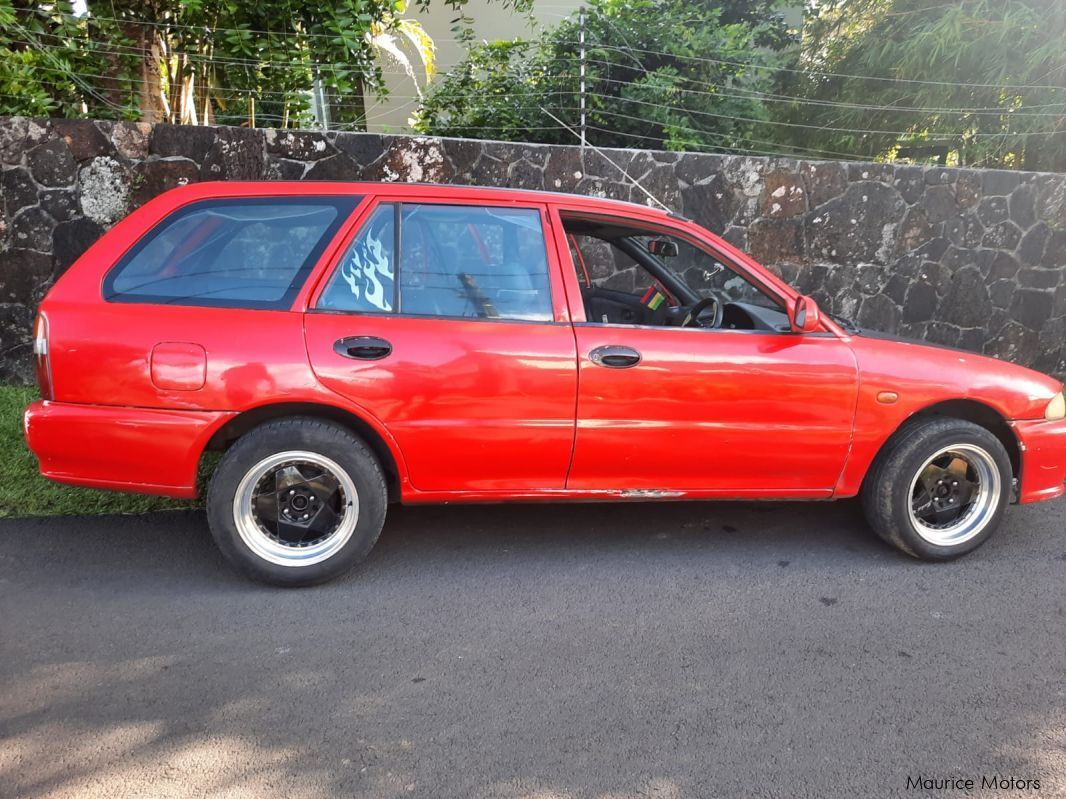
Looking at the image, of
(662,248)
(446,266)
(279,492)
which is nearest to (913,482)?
(662,248)

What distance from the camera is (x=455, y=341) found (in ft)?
13.1

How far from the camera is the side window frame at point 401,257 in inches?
157

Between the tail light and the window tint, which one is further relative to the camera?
the window tint

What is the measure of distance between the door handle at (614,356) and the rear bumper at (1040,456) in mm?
1994

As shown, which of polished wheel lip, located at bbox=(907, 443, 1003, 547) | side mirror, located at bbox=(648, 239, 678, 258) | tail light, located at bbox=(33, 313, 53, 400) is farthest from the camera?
side mirror, located at bbox=(648, 239, 678, 258)

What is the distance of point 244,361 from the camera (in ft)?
12.5

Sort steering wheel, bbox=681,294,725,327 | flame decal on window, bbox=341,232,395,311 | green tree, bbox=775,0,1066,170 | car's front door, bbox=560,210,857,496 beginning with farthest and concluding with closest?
1. green tree, bbox=775,0,1066,170
2. steering wheel, bbox=681,294,725,327
3. car's front door, bbox=560,210,857,496
4. flame decal on window, bbox=341,232,395,311

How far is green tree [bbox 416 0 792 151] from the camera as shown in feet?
29.0

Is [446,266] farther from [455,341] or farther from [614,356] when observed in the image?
[614,356]

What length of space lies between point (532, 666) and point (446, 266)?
1.80 m

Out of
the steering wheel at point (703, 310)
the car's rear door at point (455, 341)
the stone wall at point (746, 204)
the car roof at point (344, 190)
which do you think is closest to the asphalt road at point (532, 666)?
the car's rear door at point (455, 341)

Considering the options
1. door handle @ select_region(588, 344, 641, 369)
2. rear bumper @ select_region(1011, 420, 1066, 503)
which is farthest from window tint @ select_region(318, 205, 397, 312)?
rear bumper @ select_region(1011, 420, 1066, 503)

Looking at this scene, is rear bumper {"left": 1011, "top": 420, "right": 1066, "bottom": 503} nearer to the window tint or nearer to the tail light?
the window tint

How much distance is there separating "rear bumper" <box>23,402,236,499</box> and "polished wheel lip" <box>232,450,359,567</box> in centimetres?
25
